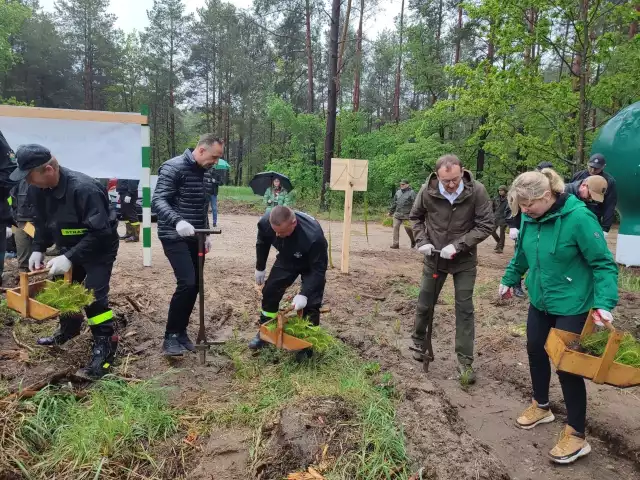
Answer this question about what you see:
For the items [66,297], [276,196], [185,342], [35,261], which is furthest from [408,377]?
[276,196]

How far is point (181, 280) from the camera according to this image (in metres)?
4.30

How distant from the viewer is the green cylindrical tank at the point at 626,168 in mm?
8133

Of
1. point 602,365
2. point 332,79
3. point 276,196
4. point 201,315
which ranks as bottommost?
point 201,315

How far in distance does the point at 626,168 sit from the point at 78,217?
843 cm

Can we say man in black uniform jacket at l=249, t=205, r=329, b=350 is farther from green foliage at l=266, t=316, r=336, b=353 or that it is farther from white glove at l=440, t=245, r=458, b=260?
white glove at l=440, t=245, r=458, b=260

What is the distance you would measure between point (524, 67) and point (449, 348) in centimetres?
814

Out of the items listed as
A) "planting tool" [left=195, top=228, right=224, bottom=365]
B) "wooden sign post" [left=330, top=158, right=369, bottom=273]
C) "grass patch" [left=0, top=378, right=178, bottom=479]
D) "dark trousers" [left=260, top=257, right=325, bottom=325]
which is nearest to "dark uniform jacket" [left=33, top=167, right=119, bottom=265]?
"planting tool" [left=195, top=228, right=224, bottom=365]

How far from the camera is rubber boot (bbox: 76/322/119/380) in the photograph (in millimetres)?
3852

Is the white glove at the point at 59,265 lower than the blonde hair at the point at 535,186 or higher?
lower

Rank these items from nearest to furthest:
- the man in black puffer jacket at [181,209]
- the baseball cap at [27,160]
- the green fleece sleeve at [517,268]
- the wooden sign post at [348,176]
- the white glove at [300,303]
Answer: the baseball cap at [27,160], the green fleece sleeve at [517,268], the white glove at [300,303], the man in black puffer jacket at [181,209], the wooden sign post at [348,176]

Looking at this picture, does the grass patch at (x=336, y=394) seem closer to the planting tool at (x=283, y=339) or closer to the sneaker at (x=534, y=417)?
the planting tool at (x=283, y=339)

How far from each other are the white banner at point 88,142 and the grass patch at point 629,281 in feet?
25.9

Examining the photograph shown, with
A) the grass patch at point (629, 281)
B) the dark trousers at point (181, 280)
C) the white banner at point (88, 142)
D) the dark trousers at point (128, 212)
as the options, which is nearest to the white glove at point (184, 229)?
the dark trousers at point (181, 280)

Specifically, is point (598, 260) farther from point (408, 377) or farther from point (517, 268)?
point (408, 377)
